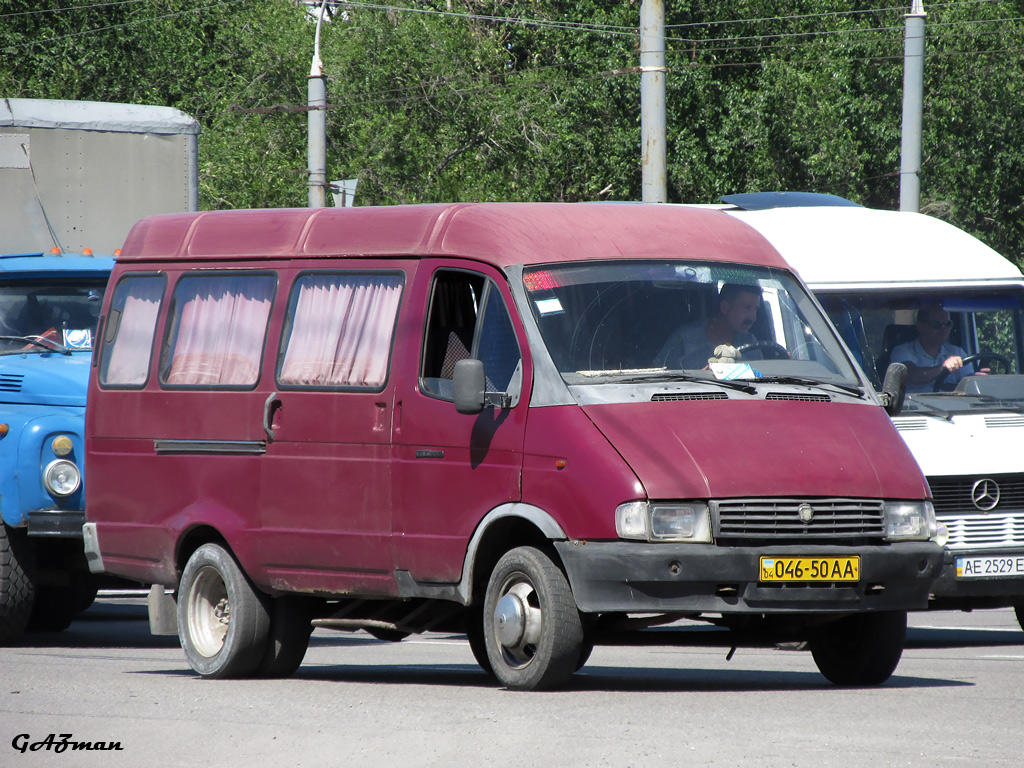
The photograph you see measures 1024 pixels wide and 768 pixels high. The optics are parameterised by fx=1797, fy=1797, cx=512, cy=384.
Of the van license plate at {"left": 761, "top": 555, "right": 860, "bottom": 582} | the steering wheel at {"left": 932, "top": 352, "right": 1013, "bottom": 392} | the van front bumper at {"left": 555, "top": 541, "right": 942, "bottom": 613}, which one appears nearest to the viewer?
the van front bumper at {"left": 555, "top": 541, "right": 942, "bottom": 613}

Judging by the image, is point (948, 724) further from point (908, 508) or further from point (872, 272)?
point (872, 272)

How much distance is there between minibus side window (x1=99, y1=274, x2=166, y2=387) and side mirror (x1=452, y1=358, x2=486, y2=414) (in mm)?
2711

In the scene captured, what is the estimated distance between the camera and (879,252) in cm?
1291

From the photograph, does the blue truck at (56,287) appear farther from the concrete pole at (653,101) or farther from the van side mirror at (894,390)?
the van side mirror at (894,390)

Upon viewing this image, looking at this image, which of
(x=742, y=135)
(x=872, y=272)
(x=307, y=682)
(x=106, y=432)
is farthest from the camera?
(x=742, y=135)

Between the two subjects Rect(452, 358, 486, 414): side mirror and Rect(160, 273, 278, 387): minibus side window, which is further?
Rect(160, 273, 278, 387): minibus side window

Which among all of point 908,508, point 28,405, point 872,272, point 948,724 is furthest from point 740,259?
point 28,405

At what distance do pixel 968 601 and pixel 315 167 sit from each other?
57.7 feet

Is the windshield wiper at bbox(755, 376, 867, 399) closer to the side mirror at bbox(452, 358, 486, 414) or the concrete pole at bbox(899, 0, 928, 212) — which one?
the side mirror at bbox(452, 358, 486, 414)

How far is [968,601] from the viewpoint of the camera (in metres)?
11.9

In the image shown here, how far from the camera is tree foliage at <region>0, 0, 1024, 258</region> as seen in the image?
4184cm

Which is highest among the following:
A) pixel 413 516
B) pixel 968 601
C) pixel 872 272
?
pixel 872 272

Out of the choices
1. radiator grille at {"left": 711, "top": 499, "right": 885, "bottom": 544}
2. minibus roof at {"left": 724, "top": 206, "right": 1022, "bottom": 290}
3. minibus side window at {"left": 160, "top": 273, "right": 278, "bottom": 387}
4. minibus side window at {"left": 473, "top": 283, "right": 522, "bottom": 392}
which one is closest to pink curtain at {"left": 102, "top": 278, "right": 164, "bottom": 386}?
minibus side window at {"left": 160, "top": 273, "right": 278, "bottom": 387}

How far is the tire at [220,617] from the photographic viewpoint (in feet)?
32.2
